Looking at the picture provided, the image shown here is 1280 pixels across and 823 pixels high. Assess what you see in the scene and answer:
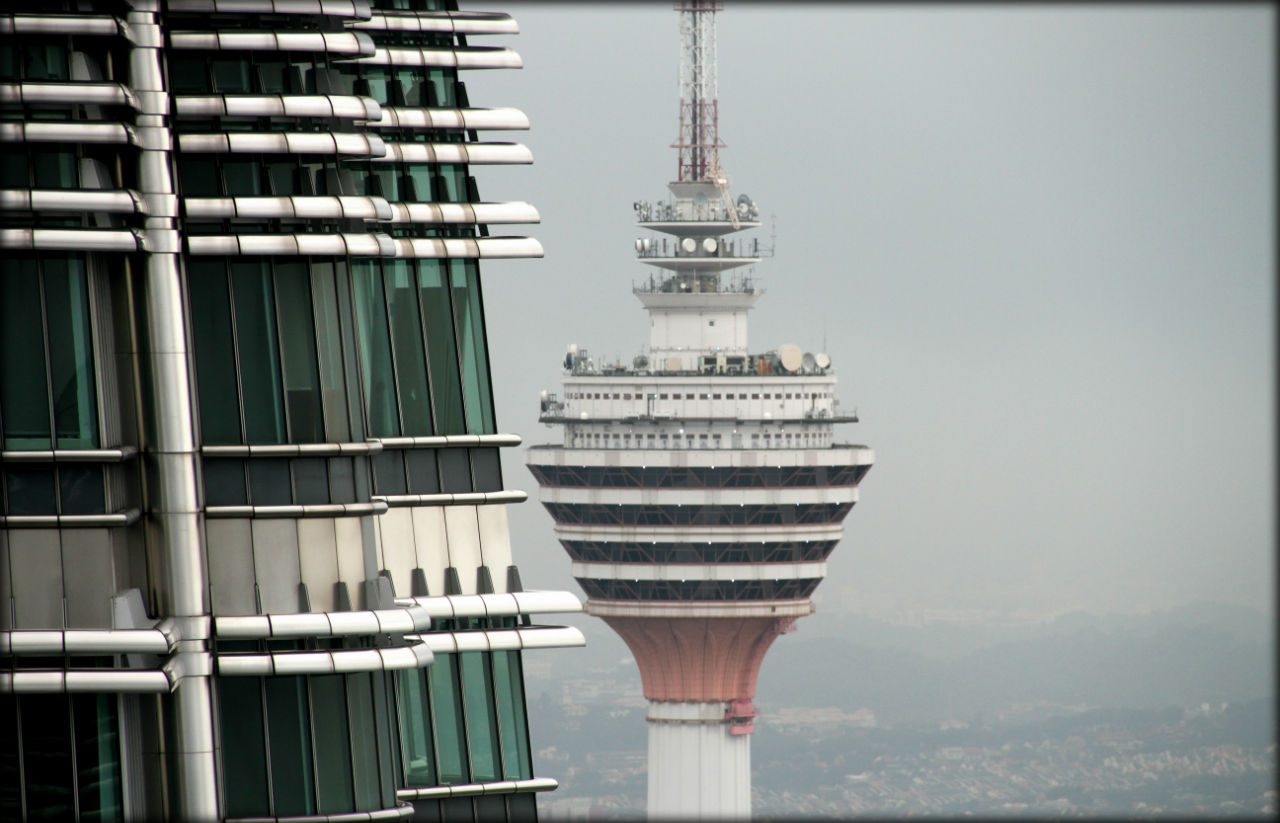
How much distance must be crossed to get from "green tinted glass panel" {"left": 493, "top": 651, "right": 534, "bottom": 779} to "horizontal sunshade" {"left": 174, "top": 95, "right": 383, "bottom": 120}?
17503 mm

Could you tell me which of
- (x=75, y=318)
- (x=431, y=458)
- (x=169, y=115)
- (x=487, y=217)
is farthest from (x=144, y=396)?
(x=487, y=217)

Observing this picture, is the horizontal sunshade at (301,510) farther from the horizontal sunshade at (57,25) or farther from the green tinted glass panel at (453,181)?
the green tinted glass panel at (453,181)

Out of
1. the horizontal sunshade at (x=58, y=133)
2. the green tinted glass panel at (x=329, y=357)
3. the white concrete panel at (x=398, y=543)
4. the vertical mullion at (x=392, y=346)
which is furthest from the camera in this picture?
the white concrete panel at (x=398, y=543)

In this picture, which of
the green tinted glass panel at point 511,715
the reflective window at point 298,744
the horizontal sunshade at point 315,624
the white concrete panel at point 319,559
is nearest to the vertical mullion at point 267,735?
the reflective window at point 298,744

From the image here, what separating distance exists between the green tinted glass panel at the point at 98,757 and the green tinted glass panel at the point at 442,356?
63.5 feet

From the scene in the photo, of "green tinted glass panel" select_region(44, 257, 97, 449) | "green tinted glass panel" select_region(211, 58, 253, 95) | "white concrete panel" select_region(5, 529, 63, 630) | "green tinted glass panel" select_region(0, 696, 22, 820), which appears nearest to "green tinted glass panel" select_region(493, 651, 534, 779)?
"green tinted glass panel" select_region(211, 58, 253, 95)

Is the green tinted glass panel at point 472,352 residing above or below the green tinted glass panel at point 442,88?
below

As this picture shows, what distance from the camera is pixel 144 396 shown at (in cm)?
4091

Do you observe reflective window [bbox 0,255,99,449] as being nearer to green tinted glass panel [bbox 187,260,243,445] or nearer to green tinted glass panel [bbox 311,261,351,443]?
green tinted glass panel [bbox 187,260,243,445]

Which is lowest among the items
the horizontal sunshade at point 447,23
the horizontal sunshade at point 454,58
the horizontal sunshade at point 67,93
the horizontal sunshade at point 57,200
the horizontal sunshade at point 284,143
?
the horizontal sunshade at point 57,200

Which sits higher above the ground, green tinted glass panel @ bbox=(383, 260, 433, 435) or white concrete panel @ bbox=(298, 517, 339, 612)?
green tinted glass panel @ bbox=(383, 260, 433, 435)

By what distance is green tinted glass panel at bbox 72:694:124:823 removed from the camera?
1586 inches

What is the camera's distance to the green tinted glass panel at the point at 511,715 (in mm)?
58094

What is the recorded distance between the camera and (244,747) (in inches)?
1650
